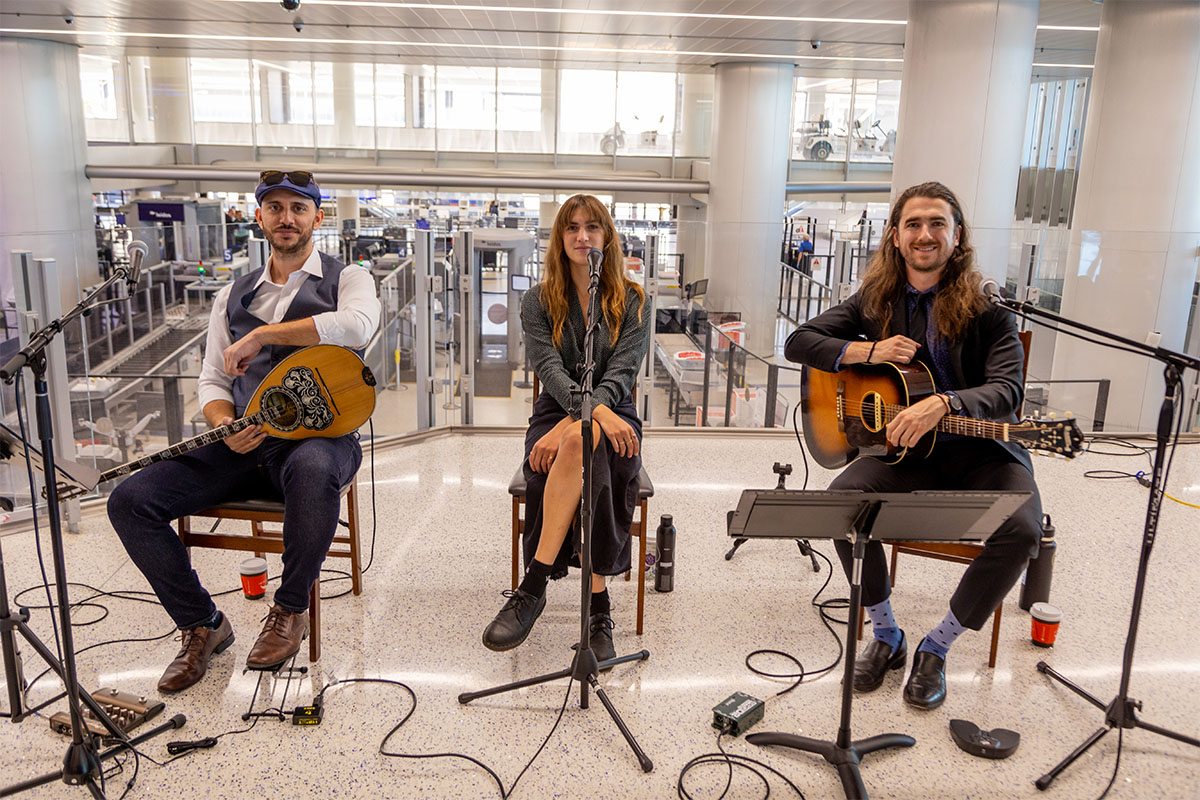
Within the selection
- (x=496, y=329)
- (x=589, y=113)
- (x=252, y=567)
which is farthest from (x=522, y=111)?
(x=252, y=567)

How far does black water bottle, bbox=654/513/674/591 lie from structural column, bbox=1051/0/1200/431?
4.07 metres

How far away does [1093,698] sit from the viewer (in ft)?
8.29

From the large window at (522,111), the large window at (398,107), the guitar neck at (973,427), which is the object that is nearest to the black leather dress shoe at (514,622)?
the guitar neck at (973,427)

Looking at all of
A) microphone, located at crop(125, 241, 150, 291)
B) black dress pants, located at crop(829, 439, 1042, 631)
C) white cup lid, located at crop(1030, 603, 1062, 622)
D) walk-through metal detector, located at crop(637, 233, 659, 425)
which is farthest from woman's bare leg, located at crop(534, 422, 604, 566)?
walk-through metal detector, located at crop(637, 233, 659, 425)

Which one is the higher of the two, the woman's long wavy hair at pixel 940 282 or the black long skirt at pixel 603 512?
the woman's long wavy hair at pixel 940 282

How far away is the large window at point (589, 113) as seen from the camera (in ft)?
53.6

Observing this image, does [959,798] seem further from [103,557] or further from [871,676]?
[103,557]

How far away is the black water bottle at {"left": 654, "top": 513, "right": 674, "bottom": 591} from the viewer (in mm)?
3148

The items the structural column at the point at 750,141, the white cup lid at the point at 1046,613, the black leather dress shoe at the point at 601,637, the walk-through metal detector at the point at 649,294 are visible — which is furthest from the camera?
the structural column at the point at 750,141

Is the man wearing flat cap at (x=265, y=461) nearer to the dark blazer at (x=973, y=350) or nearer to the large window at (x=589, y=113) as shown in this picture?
the dark blazer at (x=973, y=350)

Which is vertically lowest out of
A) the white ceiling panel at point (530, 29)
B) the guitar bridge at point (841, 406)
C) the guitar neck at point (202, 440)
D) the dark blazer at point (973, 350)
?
the guitar neck at point (202, 440)

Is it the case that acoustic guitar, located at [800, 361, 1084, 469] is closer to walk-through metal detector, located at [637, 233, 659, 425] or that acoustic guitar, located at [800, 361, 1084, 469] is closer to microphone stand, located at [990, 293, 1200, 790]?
microphone stand, located at [990, 293, 1200, 790]

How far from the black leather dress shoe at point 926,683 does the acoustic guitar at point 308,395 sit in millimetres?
1822

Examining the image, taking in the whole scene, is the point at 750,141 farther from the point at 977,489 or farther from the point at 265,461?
the point at 265,461
